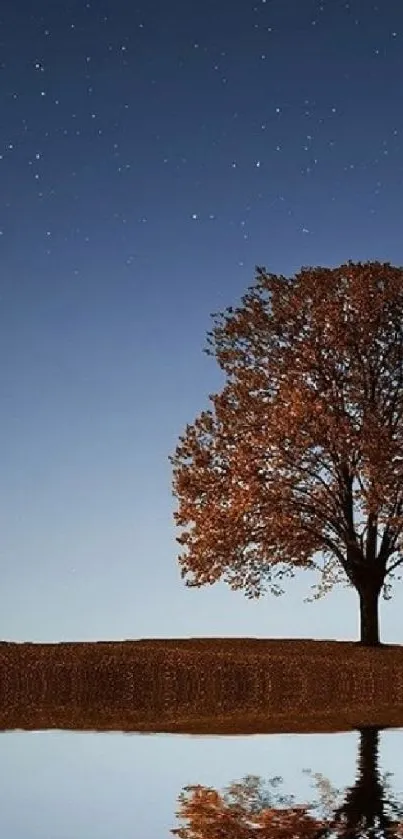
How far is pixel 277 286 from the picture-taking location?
Answer: 47531 mm

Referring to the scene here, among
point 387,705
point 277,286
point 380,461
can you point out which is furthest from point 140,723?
point 277,286

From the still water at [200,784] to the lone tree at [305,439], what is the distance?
785 inches

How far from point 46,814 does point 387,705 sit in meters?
18.5

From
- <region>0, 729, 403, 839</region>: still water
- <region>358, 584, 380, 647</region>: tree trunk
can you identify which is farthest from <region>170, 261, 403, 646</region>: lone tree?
<region>0, 729, 403, 839</region>: still water

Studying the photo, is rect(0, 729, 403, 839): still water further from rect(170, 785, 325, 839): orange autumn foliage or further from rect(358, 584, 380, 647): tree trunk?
rect(358, 584, 380, 647): tree trunk

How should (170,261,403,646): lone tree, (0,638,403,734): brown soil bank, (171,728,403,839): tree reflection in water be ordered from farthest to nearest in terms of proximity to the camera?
(170,261,403,646): lone tree
(0,638,403,734): brown soil bank
(171,728,403,839): tree reflection in water

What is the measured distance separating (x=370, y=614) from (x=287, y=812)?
1264 inches

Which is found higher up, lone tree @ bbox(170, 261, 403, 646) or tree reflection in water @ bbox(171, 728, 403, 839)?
lone tree @ bbox(170, 261, 403, 646)

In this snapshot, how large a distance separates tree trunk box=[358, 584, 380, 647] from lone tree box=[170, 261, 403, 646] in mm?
44

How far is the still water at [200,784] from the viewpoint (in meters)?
14.0

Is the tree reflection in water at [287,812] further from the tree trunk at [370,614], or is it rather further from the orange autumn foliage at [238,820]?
the tree trunk at [370,614]

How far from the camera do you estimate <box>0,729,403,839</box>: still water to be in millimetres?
14047

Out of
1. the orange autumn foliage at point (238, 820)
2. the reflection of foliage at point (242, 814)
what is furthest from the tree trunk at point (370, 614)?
the orange autumn foliage at point (238, 820)

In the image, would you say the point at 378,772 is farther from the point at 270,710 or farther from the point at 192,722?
the point at 270,710
